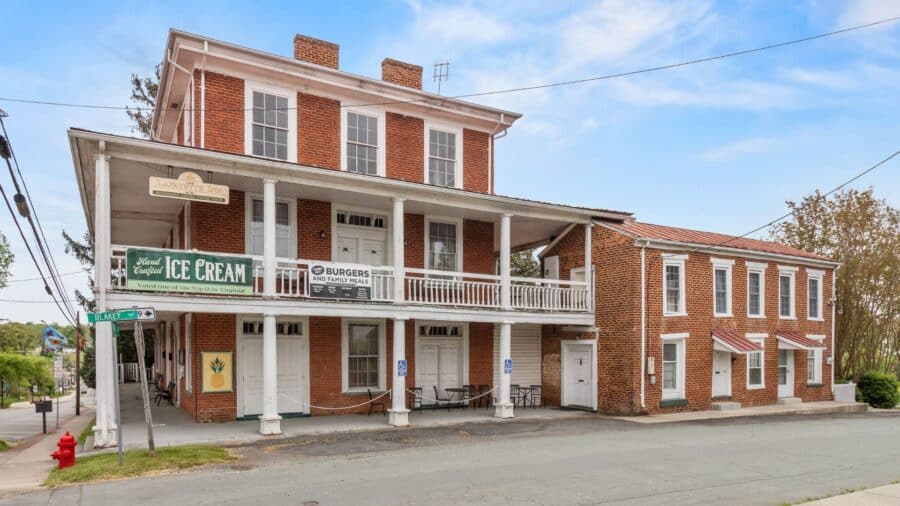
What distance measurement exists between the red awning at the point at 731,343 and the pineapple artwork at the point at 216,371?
559 inches

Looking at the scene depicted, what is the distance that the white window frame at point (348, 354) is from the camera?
18344 mm

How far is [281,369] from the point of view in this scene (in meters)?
17.5

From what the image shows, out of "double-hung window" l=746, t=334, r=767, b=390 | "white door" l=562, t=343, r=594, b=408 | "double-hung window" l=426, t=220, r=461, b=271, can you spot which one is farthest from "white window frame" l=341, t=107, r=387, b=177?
"double-hung window" l=746, t=334, r=767, b=390

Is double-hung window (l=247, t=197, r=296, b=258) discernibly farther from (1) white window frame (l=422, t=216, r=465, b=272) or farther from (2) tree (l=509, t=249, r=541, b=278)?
(2) tree (l=509, t=249, r=541, b=278)

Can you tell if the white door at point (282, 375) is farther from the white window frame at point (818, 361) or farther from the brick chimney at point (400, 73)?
the white window frame at point (818, 361)

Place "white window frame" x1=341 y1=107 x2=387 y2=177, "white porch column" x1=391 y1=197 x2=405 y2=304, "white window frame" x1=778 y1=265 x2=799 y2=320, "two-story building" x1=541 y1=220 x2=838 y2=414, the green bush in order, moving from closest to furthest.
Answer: "white porch column" x1=391 y1=197 x2=405 y2=304, "white window frame" x1=341 y1=107 x2=387 y2=177, "two-story building" x1=541 y1=220 x2=838 y2=414, "white window frame" x1=778 y1=265 x2=799 y2=320, the green bush

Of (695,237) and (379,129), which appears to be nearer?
(379,129)

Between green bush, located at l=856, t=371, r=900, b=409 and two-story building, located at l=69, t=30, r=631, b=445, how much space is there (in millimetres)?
13910

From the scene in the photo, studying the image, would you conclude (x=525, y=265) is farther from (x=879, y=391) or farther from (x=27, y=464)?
(x=27, y=464)

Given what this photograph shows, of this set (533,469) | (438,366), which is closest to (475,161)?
(438,366)

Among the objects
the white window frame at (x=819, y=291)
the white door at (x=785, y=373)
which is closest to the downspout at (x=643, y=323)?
the white door at (x=785, y=373)

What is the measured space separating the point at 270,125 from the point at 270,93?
0.87m

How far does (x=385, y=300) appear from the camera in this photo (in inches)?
659

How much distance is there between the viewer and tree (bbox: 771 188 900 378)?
2962 centimetres
